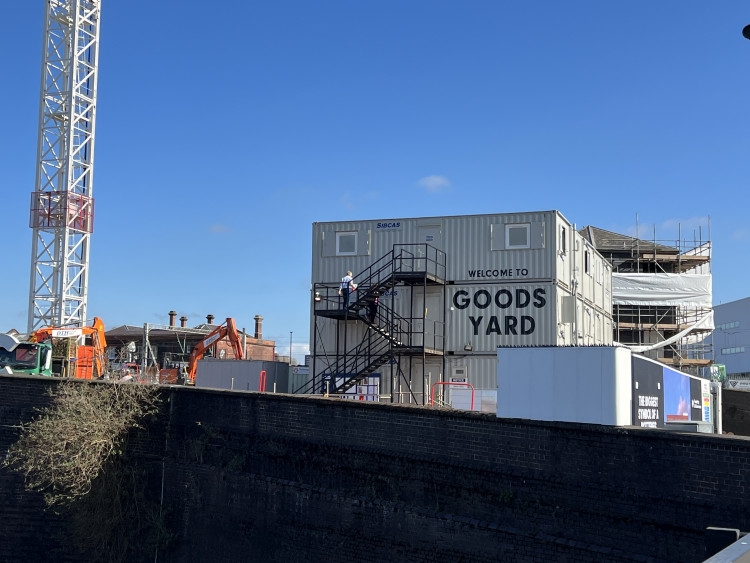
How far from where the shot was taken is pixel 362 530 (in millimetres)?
14664

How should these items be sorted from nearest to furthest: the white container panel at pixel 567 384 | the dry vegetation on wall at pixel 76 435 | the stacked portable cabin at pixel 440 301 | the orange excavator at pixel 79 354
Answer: the white container panel at pixel 567 384 < the dry vegetation on wall at pixel 76 435 < the stacked portable cabin at pixel 440 301 < the orange excavator at pixel 79 354

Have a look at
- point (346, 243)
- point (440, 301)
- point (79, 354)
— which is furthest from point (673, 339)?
point (79, 354)

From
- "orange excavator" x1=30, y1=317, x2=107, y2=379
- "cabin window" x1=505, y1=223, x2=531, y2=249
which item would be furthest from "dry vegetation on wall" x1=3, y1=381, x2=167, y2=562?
"cabin window" x1=505, y1=223, x2=531, y2=249

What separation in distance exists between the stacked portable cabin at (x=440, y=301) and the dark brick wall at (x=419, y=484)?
5.45 m

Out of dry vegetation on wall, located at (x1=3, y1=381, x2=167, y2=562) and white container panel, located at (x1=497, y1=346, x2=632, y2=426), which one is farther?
dry vegetation on wall, located at (x1=3, y1=381, x2=167, y2=562)

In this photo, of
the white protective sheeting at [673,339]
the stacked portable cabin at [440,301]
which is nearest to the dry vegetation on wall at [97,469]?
the stacked portable cabin at [440,301]

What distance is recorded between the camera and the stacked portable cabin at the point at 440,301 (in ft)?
74.7

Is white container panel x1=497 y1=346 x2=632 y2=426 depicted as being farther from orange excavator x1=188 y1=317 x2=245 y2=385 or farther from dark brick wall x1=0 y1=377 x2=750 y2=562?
orange excavator x1=188 y1=317 x2=245 y2=385

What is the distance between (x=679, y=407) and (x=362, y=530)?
682cm

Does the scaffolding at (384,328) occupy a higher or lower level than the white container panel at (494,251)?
lower

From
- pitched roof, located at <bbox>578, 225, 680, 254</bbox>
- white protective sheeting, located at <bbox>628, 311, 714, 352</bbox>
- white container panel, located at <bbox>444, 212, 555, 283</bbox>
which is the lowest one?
white protective sheeting, located at <bbox>628, 311, 714, 352</bbox>

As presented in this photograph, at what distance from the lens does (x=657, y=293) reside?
41188mm

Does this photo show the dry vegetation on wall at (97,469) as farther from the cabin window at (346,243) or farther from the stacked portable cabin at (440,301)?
the cabin window at (346,243)

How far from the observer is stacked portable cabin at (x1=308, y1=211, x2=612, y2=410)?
22.8 metres
